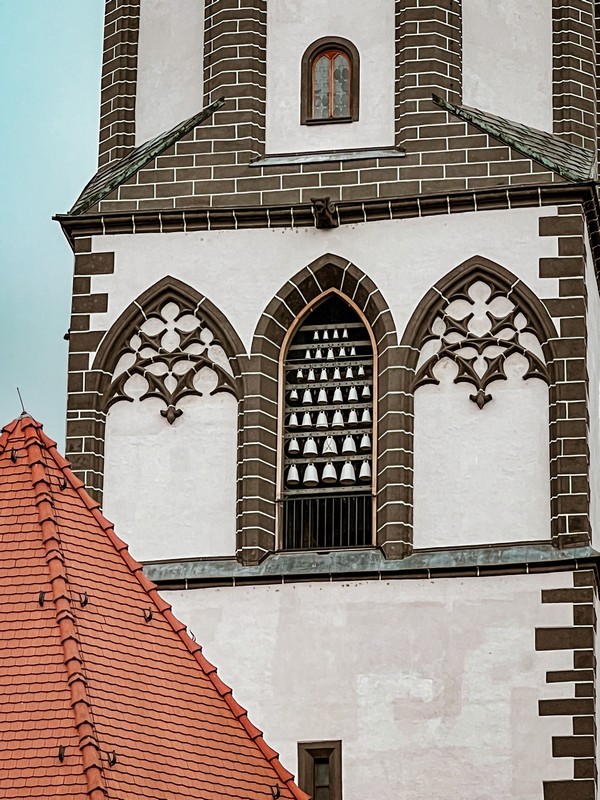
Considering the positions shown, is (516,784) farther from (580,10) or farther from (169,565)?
(580,10)

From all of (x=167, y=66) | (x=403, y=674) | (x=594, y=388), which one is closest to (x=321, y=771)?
(x=403, y=674)

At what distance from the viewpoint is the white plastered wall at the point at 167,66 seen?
3098cm

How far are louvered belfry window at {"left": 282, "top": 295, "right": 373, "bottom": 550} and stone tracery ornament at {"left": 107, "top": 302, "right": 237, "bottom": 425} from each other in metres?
0.63

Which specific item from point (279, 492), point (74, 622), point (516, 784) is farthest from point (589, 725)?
point (74, 622)

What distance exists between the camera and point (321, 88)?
3056 centimetres

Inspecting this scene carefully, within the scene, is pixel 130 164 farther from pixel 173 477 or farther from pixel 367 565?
pixel 367 565

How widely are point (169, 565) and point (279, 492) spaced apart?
42.2 inches

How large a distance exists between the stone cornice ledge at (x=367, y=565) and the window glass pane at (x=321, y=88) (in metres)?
4.01

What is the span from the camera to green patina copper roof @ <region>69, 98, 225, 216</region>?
30.4m

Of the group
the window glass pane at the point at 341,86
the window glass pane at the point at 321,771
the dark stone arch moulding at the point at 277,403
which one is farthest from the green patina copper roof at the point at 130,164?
the window glass pane at the point at 321,771

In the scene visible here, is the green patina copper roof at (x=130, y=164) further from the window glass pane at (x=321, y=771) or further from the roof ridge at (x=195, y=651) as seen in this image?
the window glass pane at (x=321, y=771)

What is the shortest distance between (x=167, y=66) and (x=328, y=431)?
394cm

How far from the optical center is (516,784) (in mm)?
27562

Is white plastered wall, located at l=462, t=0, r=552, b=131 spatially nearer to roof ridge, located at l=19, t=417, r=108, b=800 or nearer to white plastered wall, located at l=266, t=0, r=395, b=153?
white plastered wall, located at l=266, t=0, r=395, b=153
